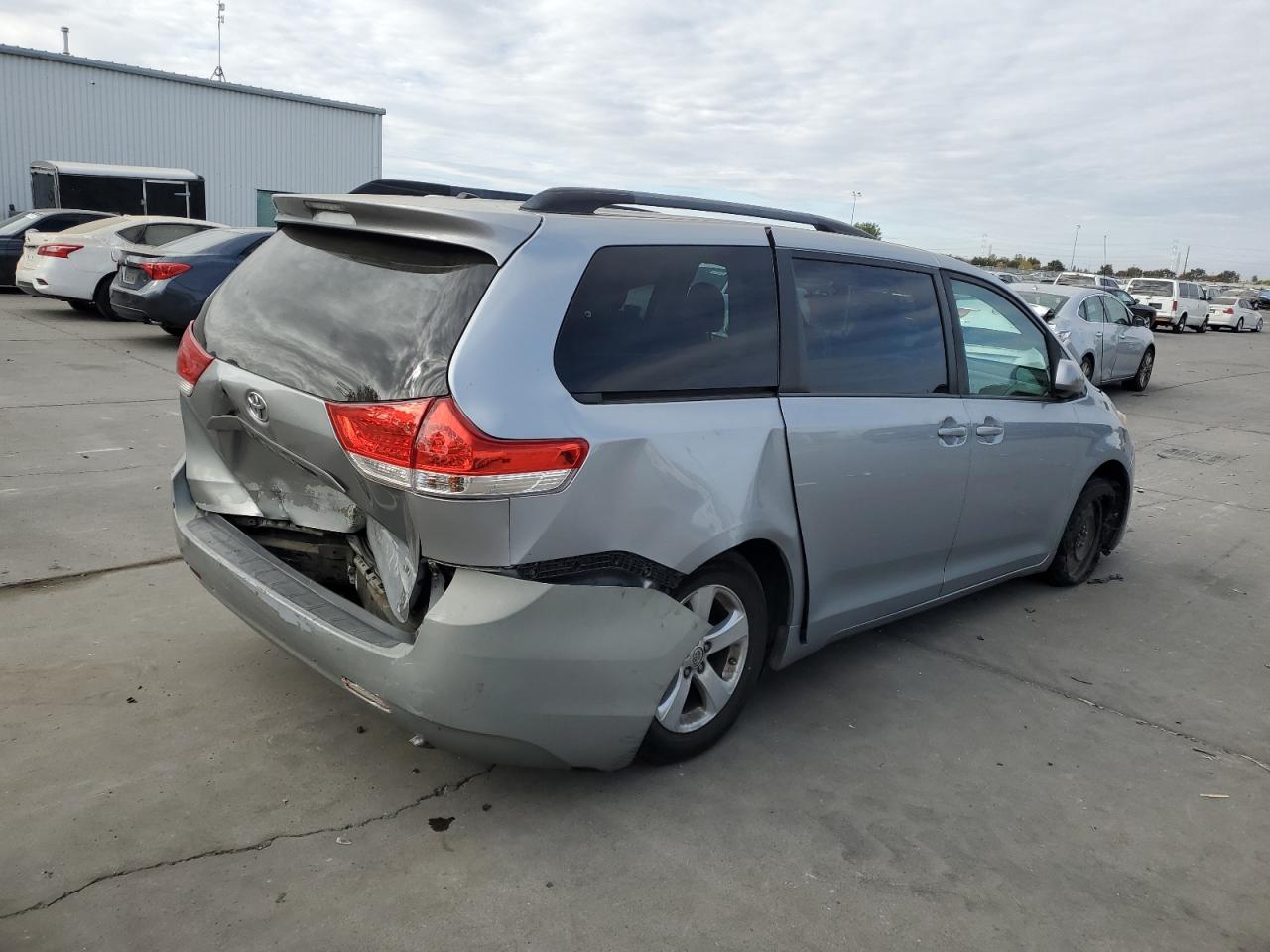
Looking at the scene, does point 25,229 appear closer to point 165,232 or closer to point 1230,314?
point 165,232

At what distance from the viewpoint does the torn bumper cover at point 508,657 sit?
270 cm

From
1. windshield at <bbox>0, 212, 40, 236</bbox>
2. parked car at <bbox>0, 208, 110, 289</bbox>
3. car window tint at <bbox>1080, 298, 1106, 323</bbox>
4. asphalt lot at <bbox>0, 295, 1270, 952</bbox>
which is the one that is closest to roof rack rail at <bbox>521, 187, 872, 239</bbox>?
asphalt lot at <bbox>0, 295, 1270, 952</bbox>

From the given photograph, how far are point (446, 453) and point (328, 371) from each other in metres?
0.52

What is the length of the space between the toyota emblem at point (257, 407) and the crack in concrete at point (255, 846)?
1198 millimetres

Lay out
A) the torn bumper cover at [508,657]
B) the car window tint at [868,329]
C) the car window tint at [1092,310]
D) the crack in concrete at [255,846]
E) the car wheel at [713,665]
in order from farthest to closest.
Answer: the car window tint at [1092,310]
the car window tint at [868,329]
the car wheel at [713,665]
the torn bumper cover at [508,657]
the crack in concrete at [255,846]

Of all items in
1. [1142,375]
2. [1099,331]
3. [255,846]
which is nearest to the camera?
[255,846]

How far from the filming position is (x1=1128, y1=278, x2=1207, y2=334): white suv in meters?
33.6

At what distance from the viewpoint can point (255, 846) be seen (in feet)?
9.23

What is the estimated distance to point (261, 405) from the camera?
3.06 metres

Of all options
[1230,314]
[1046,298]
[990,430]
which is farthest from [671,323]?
[1230,314]

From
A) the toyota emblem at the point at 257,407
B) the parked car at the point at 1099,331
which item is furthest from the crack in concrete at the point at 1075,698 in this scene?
the parked car at the point at 1099,331

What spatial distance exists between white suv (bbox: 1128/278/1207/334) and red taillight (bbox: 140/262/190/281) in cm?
3060

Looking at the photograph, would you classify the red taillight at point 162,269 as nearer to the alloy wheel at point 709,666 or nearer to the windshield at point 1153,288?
the alloy wheel at point 709,666

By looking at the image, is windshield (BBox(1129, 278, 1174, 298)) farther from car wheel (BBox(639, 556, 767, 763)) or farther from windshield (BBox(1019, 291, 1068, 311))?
car wheel (BBox(639, 556, 767, 763))
